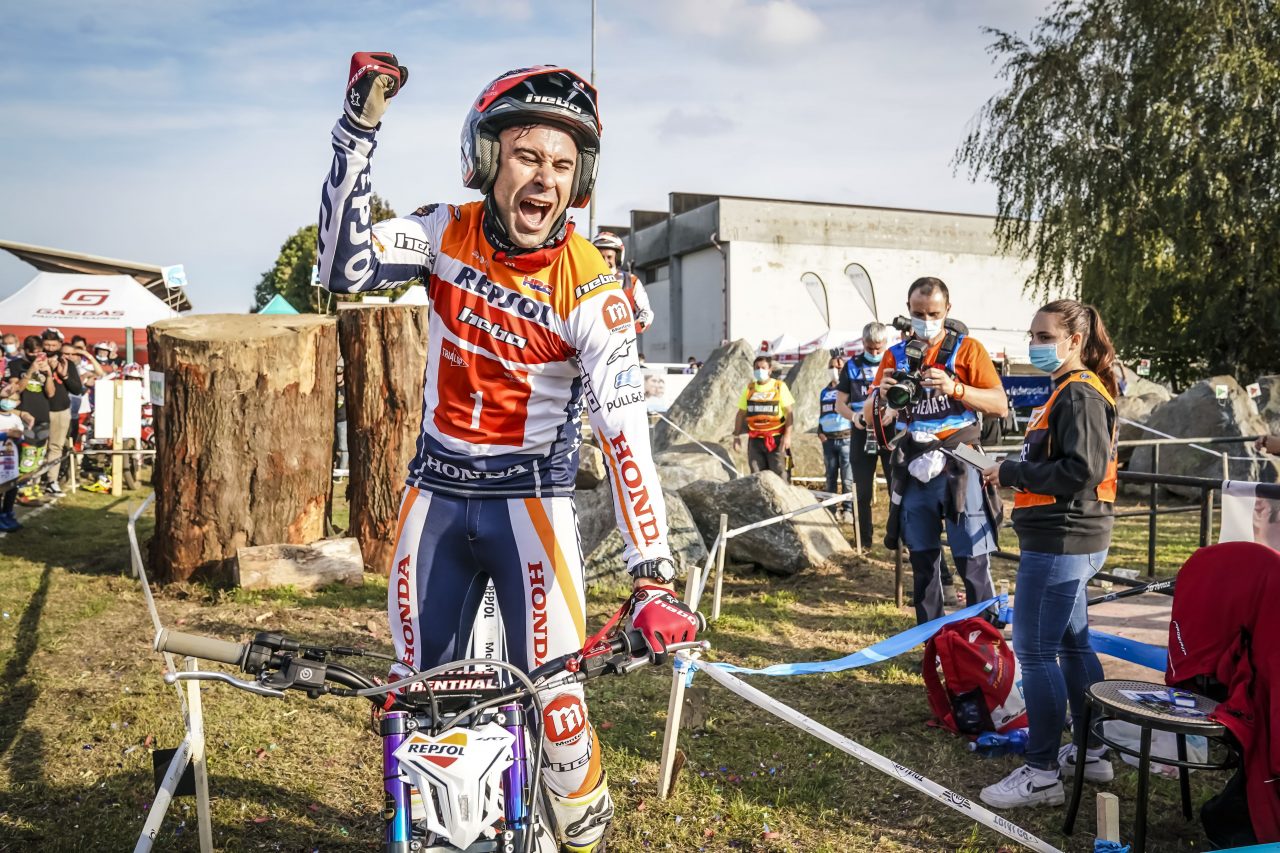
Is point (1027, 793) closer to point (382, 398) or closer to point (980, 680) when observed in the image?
point (980, 680)

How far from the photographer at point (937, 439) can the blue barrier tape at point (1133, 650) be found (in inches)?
37.1

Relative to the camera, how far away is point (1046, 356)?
4.48m

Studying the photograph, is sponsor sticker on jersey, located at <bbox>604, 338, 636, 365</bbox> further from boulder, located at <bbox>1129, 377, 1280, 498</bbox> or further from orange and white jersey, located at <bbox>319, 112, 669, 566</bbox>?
boulder, located at <bbox>1129, 377, 1280, 498</bbox>

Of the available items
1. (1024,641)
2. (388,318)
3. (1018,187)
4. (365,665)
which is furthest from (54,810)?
(1018,187)

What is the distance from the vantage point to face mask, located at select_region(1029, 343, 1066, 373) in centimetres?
445

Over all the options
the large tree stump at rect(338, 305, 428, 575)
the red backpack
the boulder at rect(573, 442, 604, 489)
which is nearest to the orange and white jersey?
the red backpack

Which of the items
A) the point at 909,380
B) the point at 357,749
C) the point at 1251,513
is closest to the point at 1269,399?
the point at 909,380

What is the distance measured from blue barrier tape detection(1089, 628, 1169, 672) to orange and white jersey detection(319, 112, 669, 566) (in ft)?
10.4

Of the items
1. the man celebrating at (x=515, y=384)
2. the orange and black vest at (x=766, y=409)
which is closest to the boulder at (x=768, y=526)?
the orange and black vest at (x=766, y=409)

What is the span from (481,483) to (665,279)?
4572 centimetres

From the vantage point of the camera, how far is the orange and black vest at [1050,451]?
14.1 ft

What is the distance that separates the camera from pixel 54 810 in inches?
168

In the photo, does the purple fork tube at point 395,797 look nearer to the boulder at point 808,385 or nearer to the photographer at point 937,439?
the photographer at point 937,439

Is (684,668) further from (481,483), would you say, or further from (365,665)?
(365,665)
